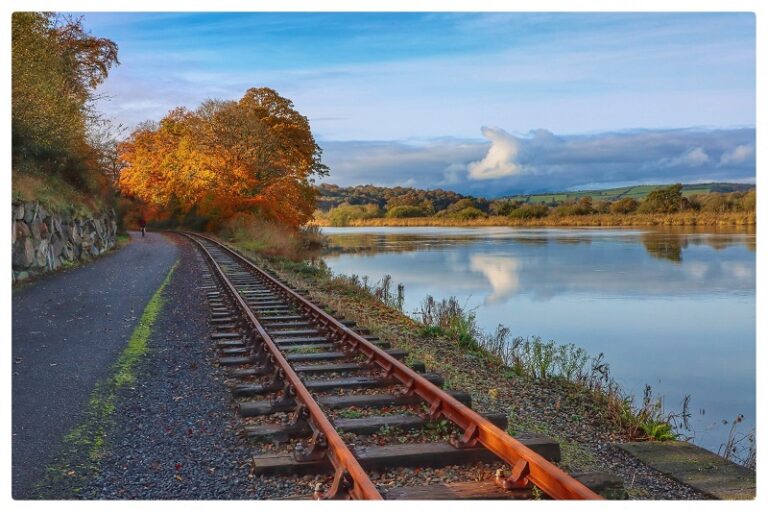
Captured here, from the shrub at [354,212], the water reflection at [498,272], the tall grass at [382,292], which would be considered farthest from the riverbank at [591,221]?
the tall grass at [382,292]

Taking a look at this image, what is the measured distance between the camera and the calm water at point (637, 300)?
9.55 meters

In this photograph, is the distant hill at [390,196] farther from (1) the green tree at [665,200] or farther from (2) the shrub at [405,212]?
(1) the green tree at [665,200]

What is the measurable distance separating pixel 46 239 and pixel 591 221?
41.6 meters

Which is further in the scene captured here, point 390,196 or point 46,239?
point 390,196

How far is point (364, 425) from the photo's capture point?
18.1 ft

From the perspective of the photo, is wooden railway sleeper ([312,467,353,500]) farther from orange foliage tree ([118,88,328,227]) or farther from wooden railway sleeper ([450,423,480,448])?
orange foliage tree ([118,88,328,227])

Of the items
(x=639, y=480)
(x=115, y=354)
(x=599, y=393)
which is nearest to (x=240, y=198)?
(x=115, y=354)

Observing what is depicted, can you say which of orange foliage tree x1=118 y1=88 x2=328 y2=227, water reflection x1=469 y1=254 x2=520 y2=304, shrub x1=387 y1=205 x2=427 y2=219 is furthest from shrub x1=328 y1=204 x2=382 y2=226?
water reflection x1=469 y1=254 x2=520 y2=304

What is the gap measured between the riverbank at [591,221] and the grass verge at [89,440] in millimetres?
18517

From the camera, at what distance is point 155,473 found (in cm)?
487

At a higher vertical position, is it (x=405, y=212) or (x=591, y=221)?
(x=405, y=212)

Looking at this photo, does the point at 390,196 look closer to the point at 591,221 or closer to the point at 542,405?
the point at 591,221

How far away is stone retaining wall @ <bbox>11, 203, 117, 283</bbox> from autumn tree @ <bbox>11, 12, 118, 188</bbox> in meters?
1.55

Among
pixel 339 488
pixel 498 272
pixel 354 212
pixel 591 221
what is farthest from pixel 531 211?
pixel 339 488
